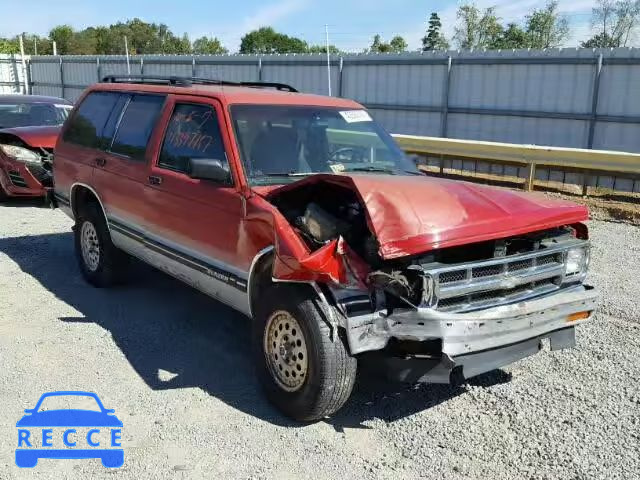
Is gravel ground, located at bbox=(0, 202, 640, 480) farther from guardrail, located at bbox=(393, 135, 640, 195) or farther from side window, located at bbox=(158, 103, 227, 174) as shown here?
guardrail, located at bbox=(393, 135, 640, 195)

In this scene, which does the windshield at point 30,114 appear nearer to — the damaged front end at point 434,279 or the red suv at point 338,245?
the red suv at point 338,245

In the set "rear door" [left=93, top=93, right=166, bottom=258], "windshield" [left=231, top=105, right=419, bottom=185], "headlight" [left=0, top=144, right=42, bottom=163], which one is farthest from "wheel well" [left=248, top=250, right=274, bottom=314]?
"headlight" [left=0, top=144, right=42, bottom=163]

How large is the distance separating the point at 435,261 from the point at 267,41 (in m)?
98.5

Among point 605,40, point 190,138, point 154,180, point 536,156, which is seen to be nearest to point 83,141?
point 154,180

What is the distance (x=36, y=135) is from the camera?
10.0 metres

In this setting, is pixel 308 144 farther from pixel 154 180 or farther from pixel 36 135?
pixel 36 135

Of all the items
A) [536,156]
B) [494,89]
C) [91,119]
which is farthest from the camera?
[494,89]

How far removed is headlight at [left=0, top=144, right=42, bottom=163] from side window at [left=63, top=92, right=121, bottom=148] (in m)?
3.57

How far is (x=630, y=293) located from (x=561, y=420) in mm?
2772

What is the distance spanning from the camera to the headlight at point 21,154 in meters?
9.80

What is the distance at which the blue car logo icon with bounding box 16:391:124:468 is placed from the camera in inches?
134

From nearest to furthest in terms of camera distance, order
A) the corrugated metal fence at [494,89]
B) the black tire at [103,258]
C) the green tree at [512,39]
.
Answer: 1. the black tire at [103,258]
2. the corrugated metal fence at [494,89]
3. the green tree at [512,39]

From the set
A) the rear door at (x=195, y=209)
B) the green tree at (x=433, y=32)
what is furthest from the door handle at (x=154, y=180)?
the green tree at (x=433, y=32)

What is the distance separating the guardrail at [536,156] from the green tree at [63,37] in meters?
77.0
